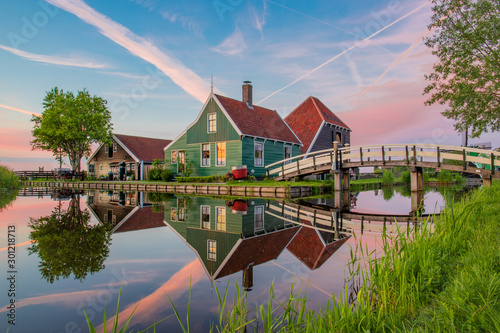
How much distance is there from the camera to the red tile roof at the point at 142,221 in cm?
956

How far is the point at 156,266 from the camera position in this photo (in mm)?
5641

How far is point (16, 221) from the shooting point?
35.0 ft

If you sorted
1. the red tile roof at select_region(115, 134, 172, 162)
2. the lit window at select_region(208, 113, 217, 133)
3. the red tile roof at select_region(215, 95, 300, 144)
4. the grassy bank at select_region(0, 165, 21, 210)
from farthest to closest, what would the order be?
the red tile roof at select_region(115, 134, 172, 162) < the grassy bank at select_region(0, 165, 21, 210) < the lit window at select_region(208, 113, 217, 133) < the red tile roof at select_region(215, 95, 300, 144)

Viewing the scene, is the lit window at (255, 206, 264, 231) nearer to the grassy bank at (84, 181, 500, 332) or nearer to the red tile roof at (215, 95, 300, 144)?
the grassy bank at (84, 181, 500, 332)

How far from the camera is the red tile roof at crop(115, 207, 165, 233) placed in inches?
376

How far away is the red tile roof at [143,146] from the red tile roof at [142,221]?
2291 cm

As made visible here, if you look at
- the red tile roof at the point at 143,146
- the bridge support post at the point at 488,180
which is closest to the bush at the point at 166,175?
the red tile roof at the point at 143,146

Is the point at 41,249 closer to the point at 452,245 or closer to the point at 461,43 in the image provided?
the point at 452,245

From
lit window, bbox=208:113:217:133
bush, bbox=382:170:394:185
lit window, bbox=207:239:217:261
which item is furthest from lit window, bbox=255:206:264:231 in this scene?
bush, bbox=382:170:394:185

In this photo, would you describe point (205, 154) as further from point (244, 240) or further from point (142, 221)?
point (244, 240)

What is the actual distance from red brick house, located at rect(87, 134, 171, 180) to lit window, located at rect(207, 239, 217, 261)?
28043 mm

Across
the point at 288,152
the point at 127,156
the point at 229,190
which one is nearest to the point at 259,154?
the point at 288,152

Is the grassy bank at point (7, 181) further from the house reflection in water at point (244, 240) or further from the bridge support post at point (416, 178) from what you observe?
the bridge support post at point (416, 178)

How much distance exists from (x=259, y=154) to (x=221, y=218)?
49.0 feet
